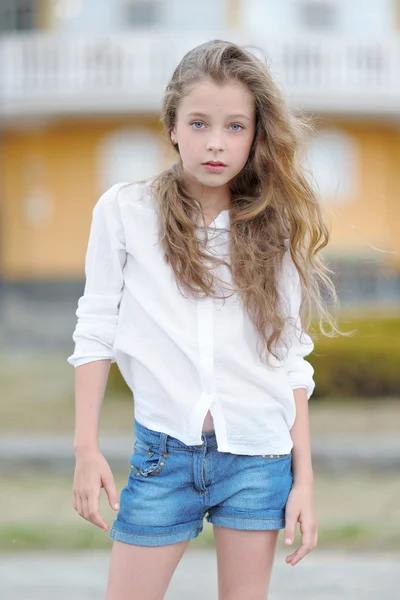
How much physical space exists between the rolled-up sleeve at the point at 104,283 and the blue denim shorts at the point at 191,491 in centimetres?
23

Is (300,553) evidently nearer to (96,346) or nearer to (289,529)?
(289,529)

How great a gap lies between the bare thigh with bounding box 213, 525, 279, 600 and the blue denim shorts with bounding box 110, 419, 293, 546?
31 mm

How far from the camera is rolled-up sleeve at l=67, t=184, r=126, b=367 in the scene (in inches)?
88.4

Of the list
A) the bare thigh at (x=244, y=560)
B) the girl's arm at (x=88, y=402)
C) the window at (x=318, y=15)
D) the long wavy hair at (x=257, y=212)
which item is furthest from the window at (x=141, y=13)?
the bare thigh at (x=244, y=560)

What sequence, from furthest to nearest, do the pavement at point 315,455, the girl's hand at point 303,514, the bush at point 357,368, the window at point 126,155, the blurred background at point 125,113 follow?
the window at point 126,155 < the blurred background at point 125,113 < the bush at point 357,368 < the pavement at point 315,455 < the girl's hand at point 303,514

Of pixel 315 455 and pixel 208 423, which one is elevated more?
pixel 208 423

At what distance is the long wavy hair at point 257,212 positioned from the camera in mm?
2232

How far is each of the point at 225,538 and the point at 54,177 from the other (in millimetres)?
Result: 16866

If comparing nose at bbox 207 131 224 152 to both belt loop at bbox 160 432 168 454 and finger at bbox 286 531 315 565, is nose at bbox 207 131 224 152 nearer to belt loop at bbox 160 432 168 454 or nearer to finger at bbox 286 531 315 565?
belt loop at bbox 160 432 168 454

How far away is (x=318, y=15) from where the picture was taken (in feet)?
61.0

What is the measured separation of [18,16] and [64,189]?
3.25m

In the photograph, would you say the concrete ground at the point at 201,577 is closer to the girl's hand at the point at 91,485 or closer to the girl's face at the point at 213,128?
the girl's hand at the point at 91,485

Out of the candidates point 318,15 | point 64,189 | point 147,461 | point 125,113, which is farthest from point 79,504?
point 318,15

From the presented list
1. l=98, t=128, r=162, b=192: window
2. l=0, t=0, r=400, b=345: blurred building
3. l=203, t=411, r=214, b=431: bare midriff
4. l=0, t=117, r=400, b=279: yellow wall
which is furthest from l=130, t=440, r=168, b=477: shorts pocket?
l=98, t=128, r=162, b=192: window
